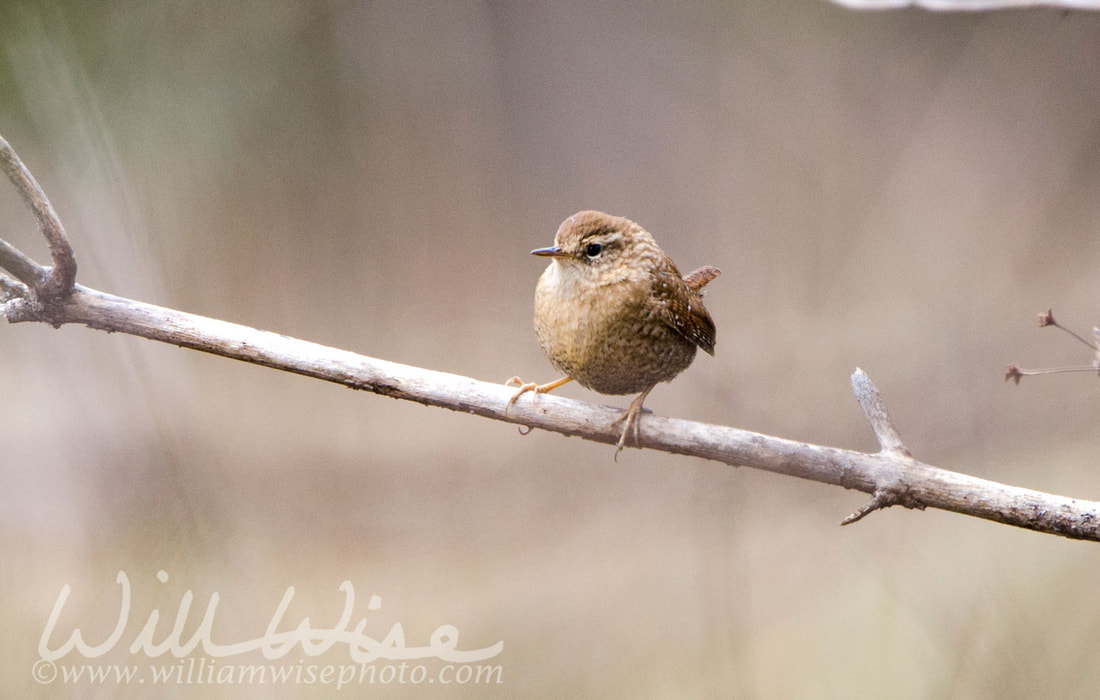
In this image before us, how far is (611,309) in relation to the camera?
3.36 ft

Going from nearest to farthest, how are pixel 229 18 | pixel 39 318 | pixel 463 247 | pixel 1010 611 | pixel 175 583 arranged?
pixel 39 318 → pixel 175 583 → pixel 229 18 → pixel 1010 611 → pixel 463 247

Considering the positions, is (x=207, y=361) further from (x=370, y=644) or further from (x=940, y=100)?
(x=940, y=100)

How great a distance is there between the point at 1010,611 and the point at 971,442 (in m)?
0.35

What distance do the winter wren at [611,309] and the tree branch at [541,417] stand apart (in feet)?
0.21

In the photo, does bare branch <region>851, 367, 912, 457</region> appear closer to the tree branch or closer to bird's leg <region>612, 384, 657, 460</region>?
the tree branch

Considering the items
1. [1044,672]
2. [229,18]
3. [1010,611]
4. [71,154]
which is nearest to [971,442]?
[1010,611]

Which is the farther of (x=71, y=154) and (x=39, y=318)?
(x=71, y=154)

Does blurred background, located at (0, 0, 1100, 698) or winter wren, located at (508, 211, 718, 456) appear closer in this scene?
winter wren, located at (508, 211, 718, 456)

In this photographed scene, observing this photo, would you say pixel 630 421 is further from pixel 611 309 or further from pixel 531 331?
pixel 531 331

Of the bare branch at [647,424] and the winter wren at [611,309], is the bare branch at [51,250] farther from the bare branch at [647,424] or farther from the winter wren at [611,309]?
the winter wren at [611,309]

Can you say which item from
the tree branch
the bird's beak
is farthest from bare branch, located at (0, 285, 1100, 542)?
the bird's beak

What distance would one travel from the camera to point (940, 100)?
1.68 metres

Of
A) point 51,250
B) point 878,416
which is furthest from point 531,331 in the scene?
point 51,250

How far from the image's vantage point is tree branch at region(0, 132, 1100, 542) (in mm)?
931
